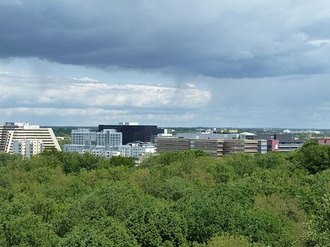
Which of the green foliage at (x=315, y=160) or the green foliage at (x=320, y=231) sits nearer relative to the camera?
the green foliage at (x=320, y=231)

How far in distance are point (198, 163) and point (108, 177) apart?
2096 cm

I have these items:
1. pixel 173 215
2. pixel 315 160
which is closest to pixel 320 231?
pixel 173 215

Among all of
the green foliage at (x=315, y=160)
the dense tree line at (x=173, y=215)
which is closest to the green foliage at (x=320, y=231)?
A: the dense tree line at (x=173, y=215)

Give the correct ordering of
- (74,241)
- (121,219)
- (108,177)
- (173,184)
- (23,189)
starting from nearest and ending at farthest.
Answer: (74,241), (121,219), (173,184), (23,189), (108,177)

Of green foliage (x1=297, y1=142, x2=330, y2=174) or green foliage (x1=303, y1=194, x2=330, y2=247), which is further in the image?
green foliage (x1=297, y1=142, x2=330, y2=174)

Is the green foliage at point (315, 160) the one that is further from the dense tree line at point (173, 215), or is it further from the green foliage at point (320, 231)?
the green foliage at point (320, 231)

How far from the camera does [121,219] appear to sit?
52.0m

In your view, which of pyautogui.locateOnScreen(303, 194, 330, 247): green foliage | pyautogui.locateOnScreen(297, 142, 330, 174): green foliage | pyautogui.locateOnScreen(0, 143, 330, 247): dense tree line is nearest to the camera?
pyautogui.locateOnScreen(303, 194, 330, 247): green foliage

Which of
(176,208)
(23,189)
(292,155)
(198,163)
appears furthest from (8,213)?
(292,155)

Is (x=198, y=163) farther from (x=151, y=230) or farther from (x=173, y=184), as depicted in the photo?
(x=151, y=230)

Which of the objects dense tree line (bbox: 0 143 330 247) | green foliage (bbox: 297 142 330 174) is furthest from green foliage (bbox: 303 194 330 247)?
green foliage (bbox: 297 142 330 174)

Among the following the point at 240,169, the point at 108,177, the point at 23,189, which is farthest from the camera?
the point at 240,169

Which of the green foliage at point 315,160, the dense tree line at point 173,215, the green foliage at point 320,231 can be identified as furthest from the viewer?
the green foliage at point 315,160

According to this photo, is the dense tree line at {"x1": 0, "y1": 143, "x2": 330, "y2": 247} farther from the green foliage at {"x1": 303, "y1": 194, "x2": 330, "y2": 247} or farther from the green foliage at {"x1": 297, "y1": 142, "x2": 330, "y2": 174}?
the green foliage at {"x1": 297, "y1": 142, "x2": 330, "y2": 174}
